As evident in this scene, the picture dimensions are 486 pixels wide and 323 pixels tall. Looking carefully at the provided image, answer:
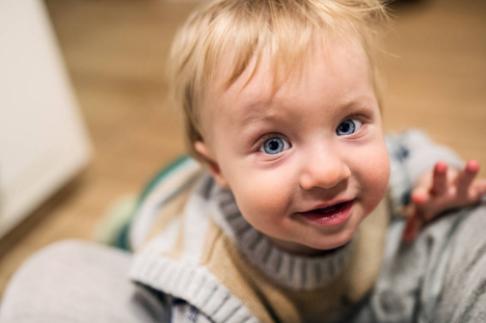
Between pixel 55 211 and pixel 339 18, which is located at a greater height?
pixel 339 18

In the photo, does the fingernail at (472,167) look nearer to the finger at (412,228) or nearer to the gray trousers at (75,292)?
the finger at (412,228)

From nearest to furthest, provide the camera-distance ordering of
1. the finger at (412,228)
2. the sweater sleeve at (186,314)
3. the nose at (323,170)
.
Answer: the nose at (323,170) < the sweater sleeve at (186,314) < the finger at (412,228)

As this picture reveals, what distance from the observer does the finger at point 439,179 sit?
673mm

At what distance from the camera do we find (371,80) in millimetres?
586

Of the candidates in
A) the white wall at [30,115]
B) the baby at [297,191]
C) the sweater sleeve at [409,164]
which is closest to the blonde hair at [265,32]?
the baby at [297,191]

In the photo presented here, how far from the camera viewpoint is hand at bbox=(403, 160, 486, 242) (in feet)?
2.25

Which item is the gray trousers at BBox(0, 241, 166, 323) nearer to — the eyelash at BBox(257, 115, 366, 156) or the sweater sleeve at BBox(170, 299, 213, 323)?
the sweater sleeve at BBox(170, 299, 213, 323)

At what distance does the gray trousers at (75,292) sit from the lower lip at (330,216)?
0.28 m

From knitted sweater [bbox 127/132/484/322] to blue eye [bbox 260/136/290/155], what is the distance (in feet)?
0.54

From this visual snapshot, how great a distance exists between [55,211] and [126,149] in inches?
9.3

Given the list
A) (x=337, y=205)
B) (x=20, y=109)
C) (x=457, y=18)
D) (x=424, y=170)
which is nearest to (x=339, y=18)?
(x=337, y=205)

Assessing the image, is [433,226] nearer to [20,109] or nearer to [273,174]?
[273,174]

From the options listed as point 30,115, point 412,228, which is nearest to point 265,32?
point 412,228

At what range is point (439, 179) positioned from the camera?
0.69 meters
